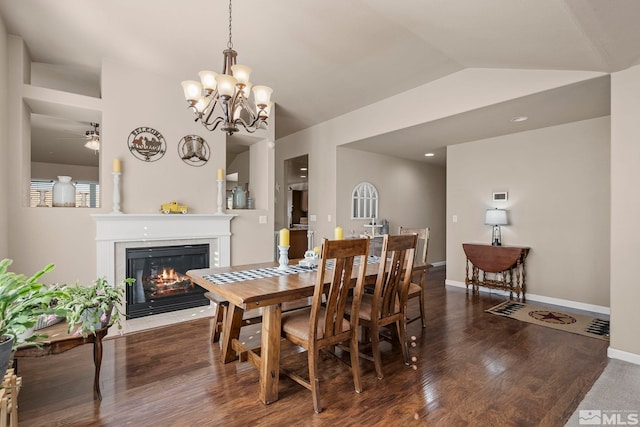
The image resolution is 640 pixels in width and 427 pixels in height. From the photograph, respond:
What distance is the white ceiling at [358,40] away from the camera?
6.69 ft

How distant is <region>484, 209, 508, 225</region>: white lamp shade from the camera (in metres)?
4.28

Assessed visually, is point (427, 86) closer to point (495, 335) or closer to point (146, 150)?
point (495, 335)

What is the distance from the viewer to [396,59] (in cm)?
315

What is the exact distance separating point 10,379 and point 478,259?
4633 millimetres

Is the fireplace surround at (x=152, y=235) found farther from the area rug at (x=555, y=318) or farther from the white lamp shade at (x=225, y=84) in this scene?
the area rug at (x=555, y=318)

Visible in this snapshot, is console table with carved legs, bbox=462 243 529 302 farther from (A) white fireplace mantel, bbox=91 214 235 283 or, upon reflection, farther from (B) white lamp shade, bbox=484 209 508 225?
(A) white fireplace mantel, bbox=91 214 235 283

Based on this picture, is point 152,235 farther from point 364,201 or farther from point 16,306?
point 364,201

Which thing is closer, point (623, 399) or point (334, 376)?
point (623, 399)

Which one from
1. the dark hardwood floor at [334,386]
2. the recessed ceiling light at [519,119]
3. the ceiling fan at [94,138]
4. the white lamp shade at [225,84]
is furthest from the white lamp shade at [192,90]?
the recessed ceiling light at [519,119]

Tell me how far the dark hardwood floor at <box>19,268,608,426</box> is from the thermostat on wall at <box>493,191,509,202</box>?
2102 mm

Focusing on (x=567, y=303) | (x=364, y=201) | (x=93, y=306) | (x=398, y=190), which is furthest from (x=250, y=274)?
(x=398, y=190)

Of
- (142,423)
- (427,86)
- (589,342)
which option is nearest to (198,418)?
(142,423)

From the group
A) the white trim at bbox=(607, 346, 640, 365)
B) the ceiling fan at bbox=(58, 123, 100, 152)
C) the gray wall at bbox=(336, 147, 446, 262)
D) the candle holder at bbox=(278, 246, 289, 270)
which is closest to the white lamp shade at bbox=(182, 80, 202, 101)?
the candle holder at bbox=(278, 246, 289, 270)

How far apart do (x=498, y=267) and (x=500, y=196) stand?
1056 mm
